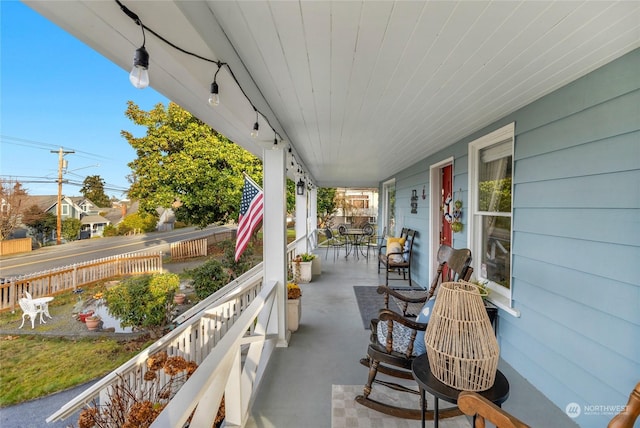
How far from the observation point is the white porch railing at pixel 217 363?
113cm

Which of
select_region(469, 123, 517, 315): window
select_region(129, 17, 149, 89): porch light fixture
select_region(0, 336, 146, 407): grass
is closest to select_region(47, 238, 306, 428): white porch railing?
select_region(129, 17, 149, 89): porch light fixture

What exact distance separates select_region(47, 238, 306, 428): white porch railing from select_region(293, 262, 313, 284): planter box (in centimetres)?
188

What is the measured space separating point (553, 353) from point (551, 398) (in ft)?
1.06

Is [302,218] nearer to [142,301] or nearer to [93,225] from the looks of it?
[142,301]

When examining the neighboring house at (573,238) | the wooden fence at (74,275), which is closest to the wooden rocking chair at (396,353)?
the neighboring house at (573,238)

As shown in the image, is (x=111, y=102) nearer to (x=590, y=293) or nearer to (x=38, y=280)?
(x=38, y=280)

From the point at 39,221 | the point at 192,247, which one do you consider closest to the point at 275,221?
the point at 39,221

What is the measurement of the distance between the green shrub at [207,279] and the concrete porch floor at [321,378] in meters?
2.92

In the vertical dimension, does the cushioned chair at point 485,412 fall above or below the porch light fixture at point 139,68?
below

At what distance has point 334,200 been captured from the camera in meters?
17.4

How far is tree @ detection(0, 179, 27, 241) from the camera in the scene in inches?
143

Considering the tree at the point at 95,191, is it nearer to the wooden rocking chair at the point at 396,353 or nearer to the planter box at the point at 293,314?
the planter box at the point at 293,314

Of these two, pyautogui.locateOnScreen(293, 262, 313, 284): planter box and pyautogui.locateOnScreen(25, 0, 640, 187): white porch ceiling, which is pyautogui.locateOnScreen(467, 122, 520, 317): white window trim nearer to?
pyautogui.locateOnScreen(25, 0, 640, 187): white porch ceiling

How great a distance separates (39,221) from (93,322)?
2.05m
